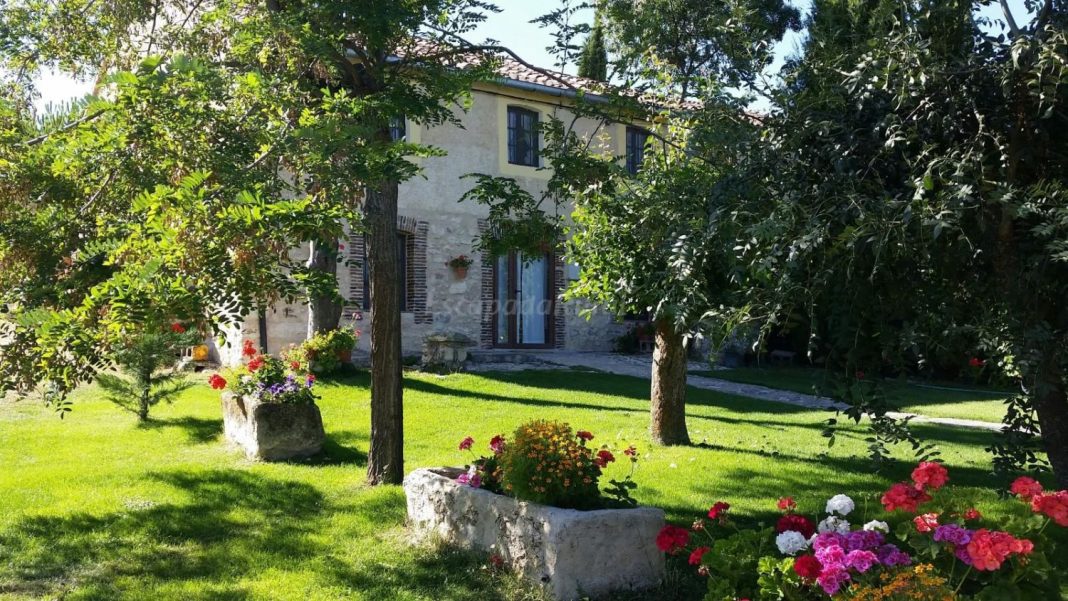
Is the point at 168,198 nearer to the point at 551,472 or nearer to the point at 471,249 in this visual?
the point at 551,472

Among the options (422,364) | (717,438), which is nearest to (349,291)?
(422,364)

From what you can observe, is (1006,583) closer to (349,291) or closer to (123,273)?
(123,273)

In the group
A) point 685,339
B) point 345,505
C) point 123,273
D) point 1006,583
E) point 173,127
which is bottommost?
point 345,505

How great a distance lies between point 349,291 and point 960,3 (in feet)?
39.9

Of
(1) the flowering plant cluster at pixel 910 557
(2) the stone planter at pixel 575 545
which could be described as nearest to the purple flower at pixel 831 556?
(1) the flowering plant cluster at pixel 910 557

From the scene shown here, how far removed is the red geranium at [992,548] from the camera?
3.13 metres

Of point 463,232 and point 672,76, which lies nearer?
point 672,76

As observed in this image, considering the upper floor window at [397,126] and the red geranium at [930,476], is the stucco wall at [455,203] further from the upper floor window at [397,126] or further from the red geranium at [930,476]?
the red geranium at [930,476]

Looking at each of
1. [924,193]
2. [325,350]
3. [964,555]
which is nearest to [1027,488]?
[964,555]

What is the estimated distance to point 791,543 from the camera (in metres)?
3.62

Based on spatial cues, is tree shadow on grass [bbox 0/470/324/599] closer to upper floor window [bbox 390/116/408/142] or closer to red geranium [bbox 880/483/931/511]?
upper floor window [bbox 390/116/408/142]

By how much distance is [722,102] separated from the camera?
4.57m

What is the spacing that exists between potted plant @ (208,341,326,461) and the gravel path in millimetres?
6178

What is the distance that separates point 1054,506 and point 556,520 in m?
2.29
